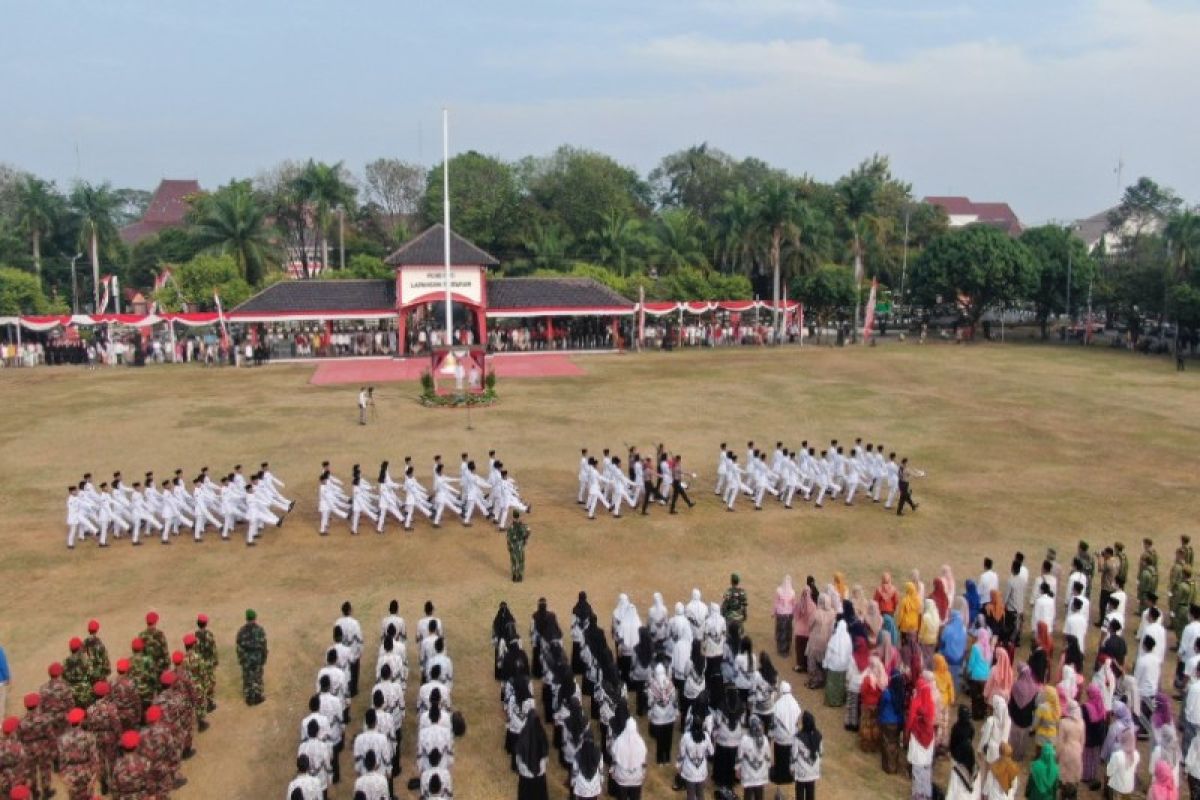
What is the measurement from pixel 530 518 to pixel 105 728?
8919 millimetres

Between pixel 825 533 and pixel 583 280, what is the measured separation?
32.1 metres

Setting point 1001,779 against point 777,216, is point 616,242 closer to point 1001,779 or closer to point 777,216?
point 777,216

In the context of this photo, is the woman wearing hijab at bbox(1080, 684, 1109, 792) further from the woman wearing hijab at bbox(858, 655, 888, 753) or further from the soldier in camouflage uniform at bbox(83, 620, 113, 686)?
the soldier in camouflage uniform at bbox(83, 620, 113, 686)

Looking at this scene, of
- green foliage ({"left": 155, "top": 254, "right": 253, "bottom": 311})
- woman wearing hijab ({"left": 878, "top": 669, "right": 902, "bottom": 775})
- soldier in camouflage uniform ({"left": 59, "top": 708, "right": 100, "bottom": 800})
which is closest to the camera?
soldier in camouflage uniform ({"left": 59, "top": 708, "right": 100, "bottom": 800})

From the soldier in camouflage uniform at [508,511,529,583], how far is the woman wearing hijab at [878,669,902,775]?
600 centimetres

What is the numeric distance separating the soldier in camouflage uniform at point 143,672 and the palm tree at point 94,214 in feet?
167

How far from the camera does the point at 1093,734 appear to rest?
900cm

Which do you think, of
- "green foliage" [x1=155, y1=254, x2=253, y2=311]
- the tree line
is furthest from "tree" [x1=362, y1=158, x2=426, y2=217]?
"green foliage" [x1=155, y1=254, x2=253, y2=311]

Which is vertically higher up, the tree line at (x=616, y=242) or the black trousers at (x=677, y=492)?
the tree line at (x=616, y=242)

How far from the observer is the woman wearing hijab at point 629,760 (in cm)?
822

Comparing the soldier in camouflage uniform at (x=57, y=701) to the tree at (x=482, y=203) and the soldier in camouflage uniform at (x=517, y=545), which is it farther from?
the tree at (x=482, y=203)

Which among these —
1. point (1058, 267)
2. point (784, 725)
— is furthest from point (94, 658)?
point (1058, 267)

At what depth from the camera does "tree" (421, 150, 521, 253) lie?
204ft

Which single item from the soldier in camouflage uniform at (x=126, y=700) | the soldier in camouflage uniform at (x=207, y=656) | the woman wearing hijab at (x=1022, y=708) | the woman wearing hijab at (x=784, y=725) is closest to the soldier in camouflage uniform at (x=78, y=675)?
the soldier in camouflage uniform at (x=126, y=700)
